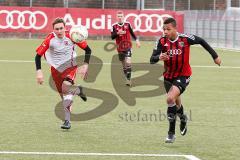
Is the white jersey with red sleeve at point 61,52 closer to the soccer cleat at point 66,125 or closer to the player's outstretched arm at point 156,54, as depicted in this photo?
the soccer cleat at point 66,125

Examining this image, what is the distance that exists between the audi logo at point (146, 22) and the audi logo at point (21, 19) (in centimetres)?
618

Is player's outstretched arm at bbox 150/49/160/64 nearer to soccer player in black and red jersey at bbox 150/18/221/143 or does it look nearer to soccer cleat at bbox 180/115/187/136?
soccer player in black and red jersey at bbox 150/18/221/143

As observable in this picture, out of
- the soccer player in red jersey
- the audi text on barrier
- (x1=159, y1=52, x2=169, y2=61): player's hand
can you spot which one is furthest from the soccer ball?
the audi text on barrier

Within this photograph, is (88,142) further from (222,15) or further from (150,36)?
(150,36)

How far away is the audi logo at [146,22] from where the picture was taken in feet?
159

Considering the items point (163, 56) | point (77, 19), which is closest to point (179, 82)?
point (163, 56)

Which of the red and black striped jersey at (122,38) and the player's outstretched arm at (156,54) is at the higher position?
the player's outstretched arm at (156,54)

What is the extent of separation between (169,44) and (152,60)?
0.38 meters

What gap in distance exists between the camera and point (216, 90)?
1891 centimetres

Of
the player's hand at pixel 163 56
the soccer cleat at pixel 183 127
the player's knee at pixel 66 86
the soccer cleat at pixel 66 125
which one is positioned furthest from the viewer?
the player's knee at pixel 66 86

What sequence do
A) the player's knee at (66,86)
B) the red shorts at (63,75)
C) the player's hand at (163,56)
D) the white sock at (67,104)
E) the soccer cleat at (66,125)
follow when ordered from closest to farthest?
the player's hand at (163,56)
the soccer cleat at (66,125)
the white sock at (67,104)
the player's knee at (66,86)
the red shorts at (63,75)

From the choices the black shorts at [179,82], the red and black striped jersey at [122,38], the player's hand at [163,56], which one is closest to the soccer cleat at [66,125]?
the black shorts at [179,82]

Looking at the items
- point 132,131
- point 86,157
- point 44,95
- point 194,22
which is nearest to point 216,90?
point 44,95

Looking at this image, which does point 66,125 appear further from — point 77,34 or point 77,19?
point 77,19
